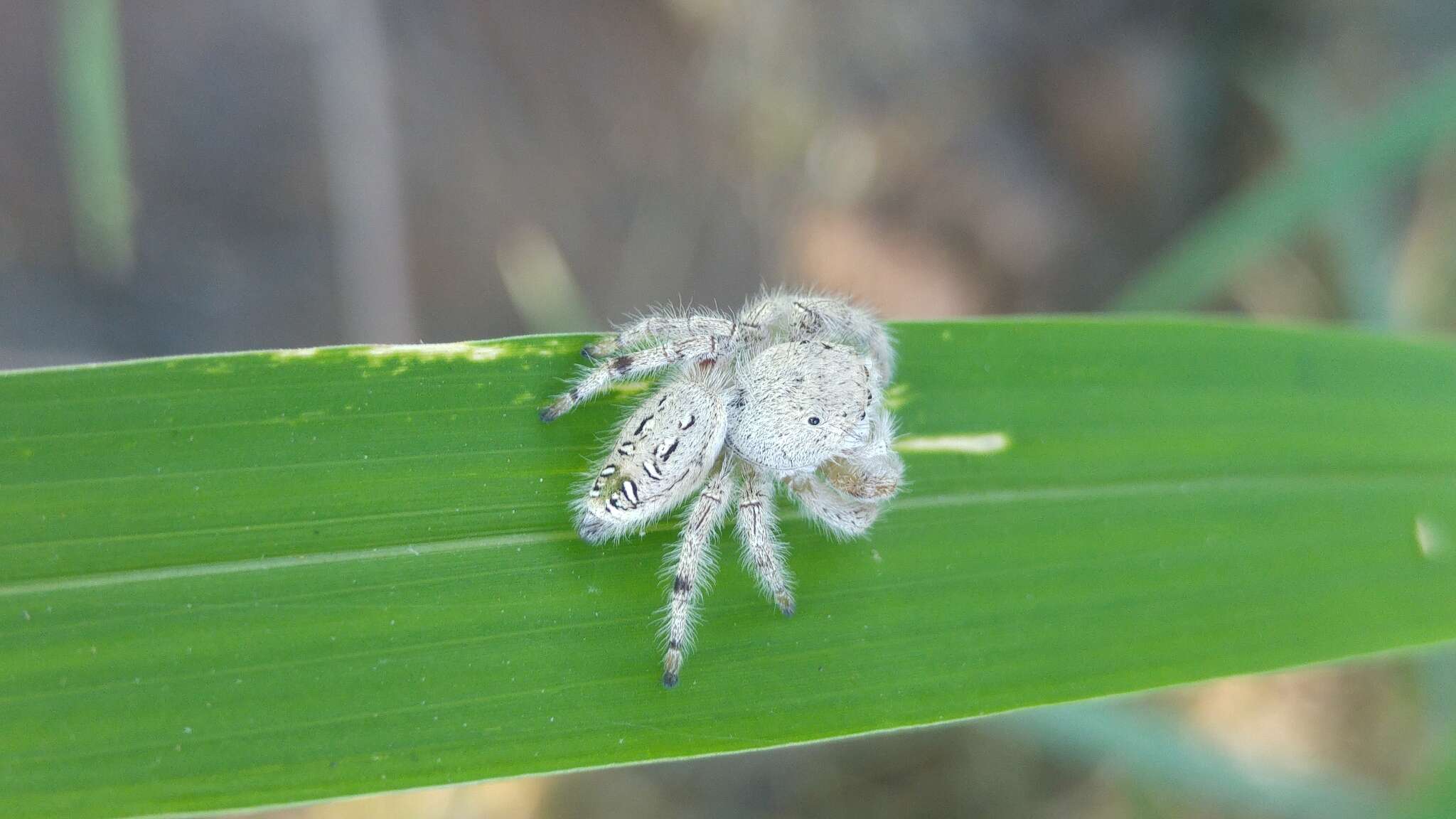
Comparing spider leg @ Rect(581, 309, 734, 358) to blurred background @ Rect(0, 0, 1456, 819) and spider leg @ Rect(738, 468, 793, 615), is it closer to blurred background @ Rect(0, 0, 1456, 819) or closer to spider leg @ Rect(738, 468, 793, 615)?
spider leg @ Rect(738, 468, 793, 615)

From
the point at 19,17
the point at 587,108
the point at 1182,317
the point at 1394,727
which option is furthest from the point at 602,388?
the point at 1394,727

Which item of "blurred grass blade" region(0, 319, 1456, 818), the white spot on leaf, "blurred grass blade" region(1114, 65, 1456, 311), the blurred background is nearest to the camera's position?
"blurred grass blade" region(0, 319, 1456, 818)

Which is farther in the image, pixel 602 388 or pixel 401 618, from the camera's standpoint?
pixel 602 388

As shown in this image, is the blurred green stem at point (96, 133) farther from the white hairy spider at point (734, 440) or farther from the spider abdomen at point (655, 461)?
the spider abdomen at point (655, 461)

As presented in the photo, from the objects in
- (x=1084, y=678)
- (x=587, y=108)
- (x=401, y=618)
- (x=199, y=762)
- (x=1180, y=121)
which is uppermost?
(x=1180, y=121)

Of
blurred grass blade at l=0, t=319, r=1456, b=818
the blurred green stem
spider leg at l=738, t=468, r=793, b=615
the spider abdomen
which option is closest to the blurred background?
the blurred green stem

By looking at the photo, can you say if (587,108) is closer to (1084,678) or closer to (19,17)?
(19,17)

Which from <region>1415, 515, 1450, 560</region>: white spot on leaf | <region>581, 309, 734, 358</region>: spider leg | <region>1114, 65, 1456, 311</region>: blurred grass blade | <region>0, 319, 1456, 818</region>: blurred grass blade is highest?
<region>1114, 65, 1456, 311</region>: blurred grass blade

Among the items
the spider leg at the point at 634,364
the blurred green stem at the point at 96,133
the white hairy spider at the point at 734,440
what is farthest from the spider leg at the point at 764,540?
the blurred green stem at the point at 96,133
